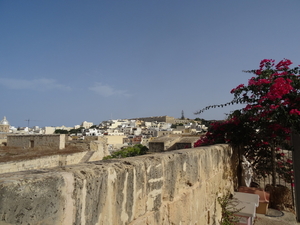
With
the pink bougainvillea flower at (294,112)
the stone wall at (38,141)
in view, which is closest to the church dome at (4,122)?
the stone wall at (38,141)

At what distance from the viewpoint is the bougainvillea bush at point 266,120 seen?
11.5ft

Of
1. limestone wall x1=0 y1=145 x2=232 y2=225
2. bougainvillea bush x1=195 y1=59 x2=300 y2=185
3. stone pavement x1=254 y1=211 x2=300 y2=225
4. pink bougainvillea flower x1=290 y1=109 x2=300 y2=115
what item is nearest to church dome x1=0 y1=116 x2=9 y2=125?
bougainvillea bush x1=195 y1=59 x2=300 y2=185

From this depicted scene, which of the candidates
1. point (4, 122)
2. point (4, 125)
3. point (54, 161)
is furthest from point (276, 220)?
point (4, 122)

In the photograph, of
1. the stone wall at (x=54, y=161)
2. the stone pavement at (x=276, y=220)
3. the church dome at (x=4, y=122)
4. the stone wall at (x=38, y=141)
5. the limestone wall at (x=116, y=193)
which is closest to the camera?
the limestone wall at (x=116, y=193)

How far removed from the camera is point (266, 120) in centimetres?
372

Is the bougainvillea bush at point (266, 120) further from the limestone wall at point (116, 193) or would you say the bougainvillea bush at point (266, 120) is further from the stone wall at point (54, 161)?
the stone wall at point (54, 161)

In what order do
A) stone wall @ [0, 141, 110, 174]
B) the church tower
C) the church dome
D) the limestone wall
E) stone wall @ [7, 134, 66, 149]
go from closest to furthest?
1. the limestone wall
2. stone wall @ [0, 141, 110, 174]
3. stone wall @ [7, 134, 66, 149]
4. the church tower
5. the church dome

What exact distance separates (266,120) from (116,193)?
323 cm

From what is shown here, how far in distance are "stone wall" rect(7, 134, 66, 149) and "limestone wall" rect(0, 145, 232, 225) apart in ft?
68.9

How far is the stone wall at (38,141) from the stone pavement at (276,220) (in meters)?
20.6

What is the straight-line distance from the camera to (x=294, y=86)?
148 inches

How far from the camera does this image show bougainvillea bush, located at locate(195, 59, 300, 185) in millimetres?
3496

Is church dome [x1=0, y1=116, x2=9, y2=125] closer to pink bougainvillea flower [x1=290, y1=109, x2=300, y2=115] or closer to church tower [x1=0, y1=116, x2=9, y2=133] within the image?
church tower [x1=0, y1=116, x2=9, y2=133]

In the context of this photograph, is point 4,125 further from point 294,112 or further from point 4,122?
point 294,112
